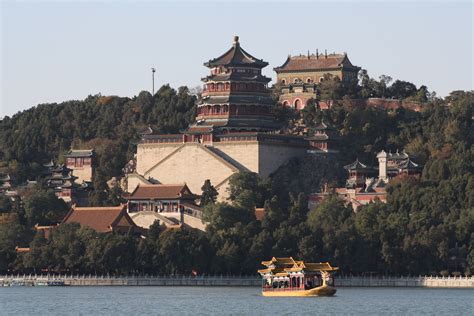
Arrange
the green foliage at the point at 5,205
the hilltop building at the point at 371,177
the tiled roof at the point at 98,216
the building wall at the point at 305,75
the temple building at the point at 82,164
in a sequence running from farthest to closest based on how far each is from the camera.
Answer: the building wall at the point at 305,75, the temple building at the point at 82,164, the green foliage at the point at 5,205, the hilltop building at the point at 371,177, the tiled roof at the point at 98,216

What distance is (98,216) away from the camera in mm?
129125

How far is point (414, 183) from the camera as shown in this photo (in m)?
127

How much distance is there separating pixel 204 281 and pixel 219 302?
18.0m

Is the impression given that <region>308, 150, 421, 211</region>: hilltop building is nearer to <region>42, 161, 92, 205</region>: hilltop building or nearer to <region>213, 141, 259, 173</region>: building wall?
<region>213, 141, 259, 173</region>: building wall

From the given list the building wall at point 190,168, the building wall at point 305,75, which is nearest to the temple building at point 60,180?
the building wall at point 190,168

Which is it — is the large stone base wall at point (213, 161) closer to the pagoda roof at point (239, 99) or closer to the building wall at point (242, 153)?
the building wall at point (242, 153)

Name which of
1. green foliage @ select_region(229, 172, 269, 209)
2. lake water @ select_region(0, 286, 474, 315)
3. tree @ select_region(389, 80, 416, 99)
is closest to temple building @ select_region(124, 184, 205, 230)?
green foliage @ select_region(229, 172, 269, 209)

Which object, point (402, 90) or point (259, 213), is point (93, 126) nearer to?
point (402, 90)

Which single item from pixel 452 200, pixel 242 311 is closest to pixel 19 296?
pixel 242 311

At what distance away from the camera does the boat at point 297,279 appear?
4158 inches

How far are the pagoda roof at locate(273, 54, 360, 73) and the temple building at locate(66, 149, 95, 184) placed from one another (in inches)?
821

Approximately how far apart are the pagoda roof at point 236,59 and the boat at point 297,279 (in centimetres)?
3473

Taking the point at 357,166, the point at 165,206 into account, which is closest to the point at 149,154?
the point at 165,206

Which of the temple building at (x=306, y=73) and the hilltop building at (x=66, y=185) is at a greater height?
the temple building at (x=306, y=73)
